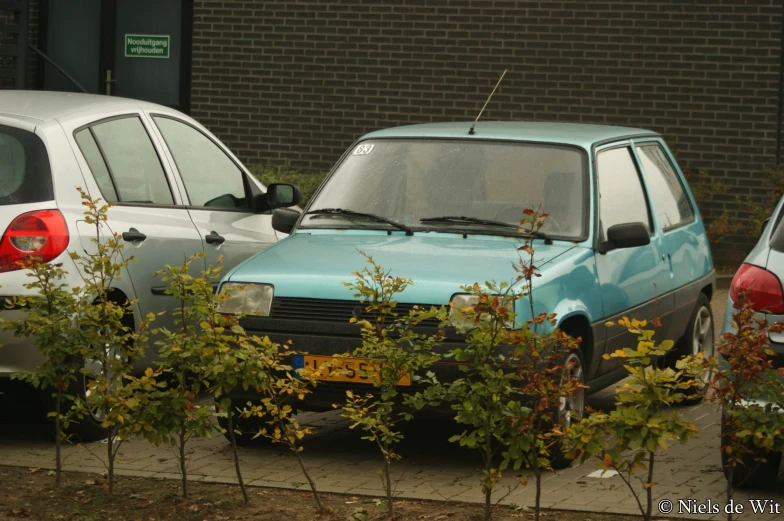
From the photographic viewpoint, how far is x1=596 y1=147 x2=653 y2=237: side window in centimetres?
750

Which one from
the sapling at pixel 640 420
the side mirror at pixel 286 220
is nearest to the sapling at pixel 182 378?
the sapling at pixel 640 420

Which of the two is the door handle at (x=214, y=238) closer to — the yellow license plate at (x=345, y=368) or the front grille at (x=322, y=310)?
the front grille at (x=322, y=310)

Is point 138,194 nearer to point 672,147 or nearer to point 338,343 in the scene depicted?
point 338,343

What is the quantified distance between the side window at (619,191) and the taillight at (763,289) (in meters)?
1.34

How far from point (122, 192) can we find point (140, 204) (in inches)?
5.9

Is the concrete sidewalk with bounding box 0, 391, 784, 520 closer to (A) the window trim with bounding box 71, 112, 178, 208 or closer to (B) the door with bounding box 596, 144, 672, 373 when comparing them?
(B) the door with bounding box 596, 144, 672, 373

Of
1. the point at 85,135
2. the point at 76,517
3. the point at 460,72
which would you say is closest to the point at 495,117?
the point at 460,72

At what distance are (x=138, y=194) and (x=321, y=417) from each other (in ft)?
5.34

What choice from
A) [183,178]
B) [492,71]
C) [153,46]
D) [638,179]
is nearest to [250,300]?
[183,178]

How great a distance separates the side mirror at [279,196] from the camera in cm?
832

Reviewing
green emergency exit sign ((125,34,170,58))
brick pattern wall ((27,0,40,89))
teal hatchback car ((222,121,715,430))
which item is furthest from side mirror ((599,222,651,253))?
brick pattern wall ((27,0,40,89))

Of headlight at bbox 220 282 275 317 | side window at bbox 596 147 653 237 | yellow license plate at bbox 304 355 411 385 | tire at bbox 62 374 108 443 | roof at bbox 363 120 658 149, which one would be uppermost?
roof at bbox 363 120 658 149

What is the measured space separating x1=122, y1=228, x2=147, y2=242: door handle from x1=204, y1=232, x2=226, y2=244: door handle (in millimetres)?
619

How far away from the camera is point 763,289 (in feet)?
19.6
